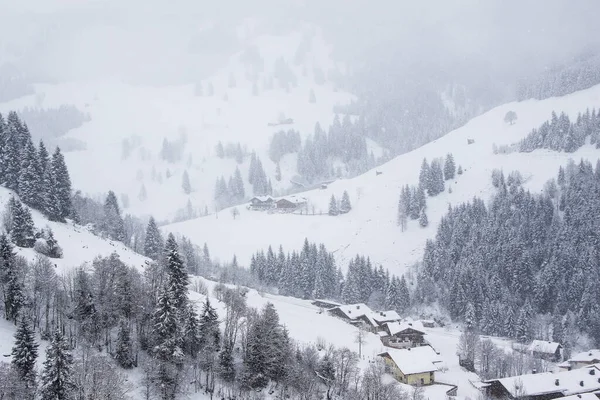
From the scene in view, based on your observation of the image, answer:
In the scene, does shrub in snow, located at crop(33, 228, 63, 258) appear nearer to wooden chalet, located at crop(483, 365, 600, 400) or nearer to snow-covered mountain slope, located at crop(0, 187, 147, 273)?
snow-covered mountain slope, located at crop(0, 187, 147, 273)

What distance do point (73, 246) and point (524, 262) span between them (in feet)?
341

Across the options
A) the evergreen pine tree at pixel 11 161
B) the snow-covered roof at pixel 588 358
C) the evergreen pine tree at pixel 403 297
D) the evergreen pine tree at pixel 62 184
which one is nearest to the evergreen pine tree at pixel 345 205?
the evergreen pine tree at pixel 403 297

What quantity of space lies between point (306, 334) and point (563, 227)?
82263mm

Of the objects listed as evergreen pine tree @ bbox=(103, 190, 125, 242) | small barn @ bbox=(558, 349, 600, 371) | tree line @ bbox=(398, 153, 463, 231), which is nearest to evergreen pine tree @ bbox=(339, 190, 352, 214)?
tree line @ bbox=(398, 153, 463, 231)

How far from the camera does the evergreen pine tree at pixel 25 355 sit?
52844 mm

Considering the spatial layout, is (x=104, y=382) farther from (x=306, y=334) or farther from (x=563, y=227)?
(x=563, y=227)

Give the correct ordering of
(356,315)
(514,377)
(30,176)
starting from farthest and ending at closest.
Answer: (356,315), (30,176), (514,377)

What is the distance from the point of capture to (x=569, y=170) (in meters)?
157

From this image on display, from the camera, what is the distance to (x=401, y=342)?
100m

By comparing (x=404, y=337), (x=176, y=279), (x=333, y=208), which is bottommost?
(x=404, y=337)

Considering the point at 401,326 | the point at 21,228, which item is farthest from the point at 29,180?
the point at 401,326

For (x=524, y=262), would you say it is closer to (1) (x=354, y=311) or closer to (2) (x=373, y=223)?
(1) (x=354, y=311)

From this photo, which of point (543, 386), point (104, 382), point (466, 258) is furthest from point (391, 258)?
point (104, 382)

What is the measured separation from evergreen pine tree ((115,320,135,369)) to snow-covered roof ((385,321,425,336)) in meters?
53.2
